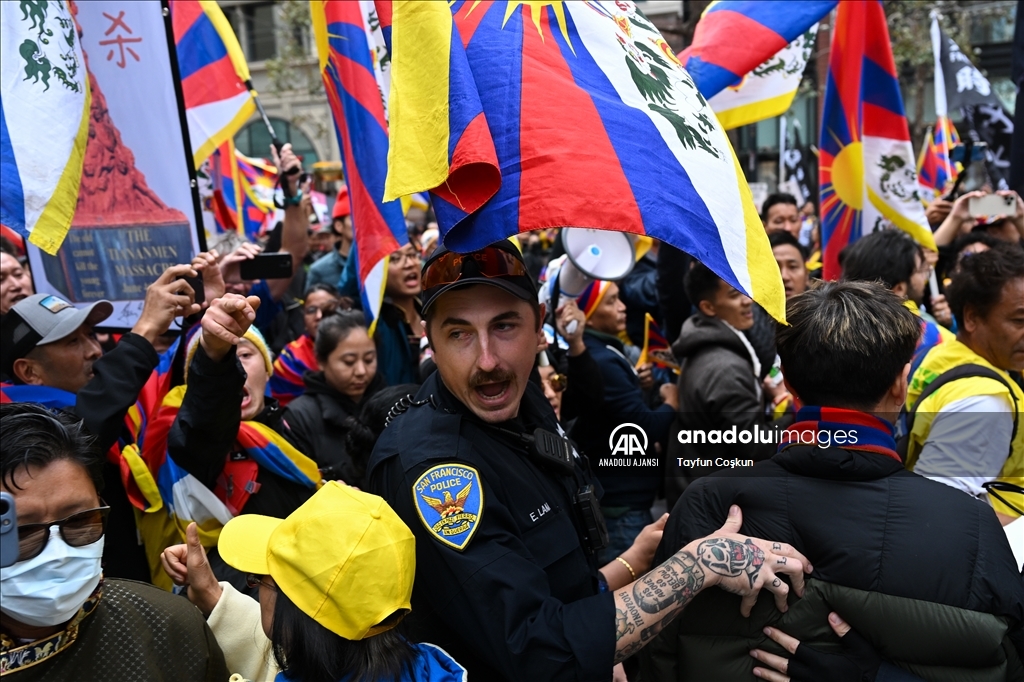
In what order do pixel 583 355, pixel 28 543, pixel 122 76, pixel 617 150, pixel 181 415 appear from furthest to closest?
pixel 583 355 < pixel 122 76 < pixel 181 415 < pixel 617 150 < pixel 28 543

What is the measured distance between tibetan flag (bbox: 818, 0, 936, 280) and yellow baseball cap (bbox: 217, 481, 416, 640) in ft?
13.8

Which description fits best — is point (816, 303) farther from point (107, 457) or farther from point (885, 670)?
point (107, 457)

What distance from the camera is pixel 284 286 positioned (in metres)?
5.46

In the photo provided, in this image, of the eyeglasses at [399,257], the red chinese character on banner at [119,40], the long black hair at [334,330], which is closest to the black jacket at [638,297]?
the eyeglasses at [399,257]

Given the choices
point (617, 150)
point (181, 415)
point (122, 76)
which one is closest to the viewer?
point (617, 150)

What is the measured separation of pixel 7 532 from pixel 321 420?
283 cm

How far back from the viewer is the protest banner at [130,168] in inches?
144

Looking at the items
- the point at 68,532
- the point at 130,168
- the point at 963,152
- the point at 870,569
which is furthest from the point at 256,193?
the point at 870,569

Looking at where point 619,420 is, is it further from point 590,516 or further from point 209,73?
point 209,73

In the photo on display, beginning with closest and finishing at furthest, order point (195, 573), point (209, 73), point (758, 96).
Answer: point (195, 573), point (758, 96), point (209, 73)

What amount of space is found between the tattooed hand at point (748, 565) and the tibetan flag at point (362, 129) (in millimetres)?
1876

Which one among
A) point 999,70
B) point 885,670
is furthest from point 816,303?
point 999,70

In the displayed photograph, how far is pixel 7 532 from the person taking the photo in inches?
58.5

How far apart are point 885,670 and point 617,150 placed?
4.57ft
